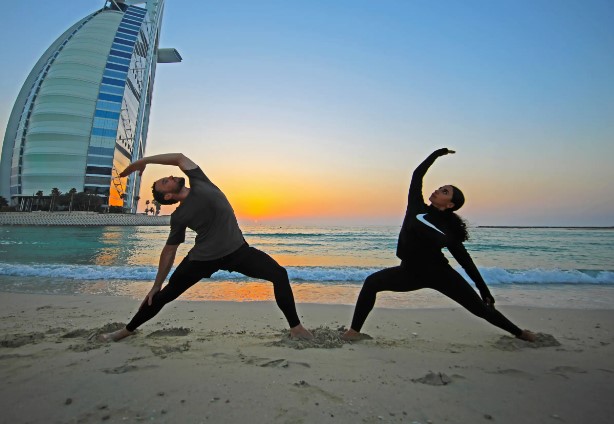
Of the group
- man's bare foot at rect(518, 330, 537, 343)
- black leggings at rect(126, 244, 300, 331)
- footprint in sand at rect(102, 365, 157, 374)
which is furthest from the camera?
man's bare foot at rect(518, 330, 537, 343)

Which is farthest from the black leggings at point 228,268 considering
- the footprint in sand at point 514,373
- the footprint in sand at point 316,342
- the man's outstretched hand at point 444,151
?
the man's outstretched hand at point 444,151

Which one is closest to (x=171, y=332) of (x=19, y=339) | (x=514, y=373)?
(x=19, y=339)

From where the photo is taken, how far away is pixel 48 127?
6706 centimetres

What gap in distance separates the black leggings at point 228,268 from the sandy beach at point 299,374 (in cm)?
31

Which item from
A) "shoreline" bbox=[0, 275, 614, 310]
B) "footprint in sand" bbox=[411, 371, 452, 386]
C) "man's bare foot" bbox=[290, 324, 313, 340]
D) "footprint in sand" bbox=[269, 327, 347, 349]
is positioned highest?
"footprint in sand" bbox=[411, 371, 452, 386]

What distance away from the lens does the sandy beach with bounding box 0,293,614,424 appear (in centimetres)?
190

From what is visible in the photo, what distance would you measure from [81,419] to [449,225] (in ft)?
9.69

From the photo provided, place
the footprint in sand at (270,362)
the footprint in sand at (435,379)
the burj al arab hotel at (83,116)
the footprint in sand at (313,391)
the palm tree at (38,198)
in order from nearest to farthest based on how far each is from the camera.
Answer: the footprint in sand at (313,391), the footprint in sand at (435,379), the footprint in sand at (270,362), the palm tree at (38,198), the burj al arab hotel at (83,116)

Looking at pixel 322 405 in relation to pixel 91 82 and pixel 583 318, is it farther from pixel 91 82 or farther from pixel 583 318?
pixel 91 82

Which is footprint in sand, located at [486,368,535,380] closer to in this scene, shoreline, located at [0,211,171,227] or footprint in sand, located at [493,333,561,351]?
footprint in sand, located at [493,333,561,351]

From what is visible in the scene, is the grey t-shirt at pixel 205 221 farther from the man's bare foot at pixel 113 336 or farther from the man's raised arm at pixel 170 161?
the man's bare foot at pixel 113 336

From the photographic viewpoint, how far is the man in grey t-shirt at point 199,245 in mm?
3018

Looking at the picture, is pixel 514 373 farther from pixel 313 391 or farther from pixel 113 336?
pixel 113 336

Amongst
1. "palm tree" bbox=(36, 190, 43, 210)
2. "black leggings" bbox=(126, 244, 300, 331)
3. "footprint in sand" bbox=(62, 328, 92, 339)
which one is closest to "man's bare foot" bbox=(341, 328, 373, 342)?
"black leggings" bbox=(126, 244, 300, 331)
